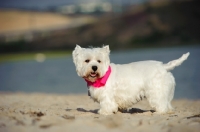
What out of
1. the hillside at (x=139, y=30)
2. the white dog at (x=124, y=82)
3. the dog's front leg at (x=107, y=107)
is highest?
the hillside at (x=139, y=30)

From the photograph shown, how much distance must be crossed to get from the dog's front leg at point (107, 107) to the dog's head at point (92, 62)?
457 mm

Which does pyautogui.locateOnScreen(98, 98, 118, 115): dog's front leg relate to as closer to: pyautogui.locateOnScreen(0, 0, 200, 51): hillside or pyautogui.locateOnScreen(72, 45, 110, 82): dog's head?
pyautogui.locateOnScreen(72, 45, 110, 82): dog's head

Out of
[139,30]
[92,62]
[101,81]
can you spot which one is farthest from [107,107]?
[139,30]

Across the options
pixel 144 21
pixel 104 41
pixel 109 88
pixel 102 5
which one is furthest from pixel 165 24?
pixel 109 88

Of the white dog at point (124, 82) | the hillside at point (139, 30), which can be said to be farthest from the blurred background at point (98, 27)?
the white dog at point (124, 82)

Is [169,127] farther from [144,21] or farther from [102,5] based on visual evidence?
[102,5]

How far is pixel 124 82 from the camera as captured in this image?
815 centimetres

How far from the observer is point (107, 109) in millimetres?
8141

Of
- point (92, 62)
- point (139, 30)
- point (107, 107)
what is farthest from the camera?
point (139, 30)

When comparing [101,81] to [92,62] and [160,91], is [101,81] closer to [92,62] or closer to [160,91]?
[92,62]

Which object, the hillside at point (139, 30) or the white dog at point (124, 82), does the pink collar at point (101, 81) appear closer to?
the white dog at point (124, 82)

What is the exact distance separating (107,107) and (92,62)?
0.89 metres

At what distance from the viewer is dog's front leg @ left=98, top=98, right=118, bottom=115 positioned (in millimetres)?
8141

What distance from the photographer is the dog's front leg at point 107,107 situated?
320 inches
